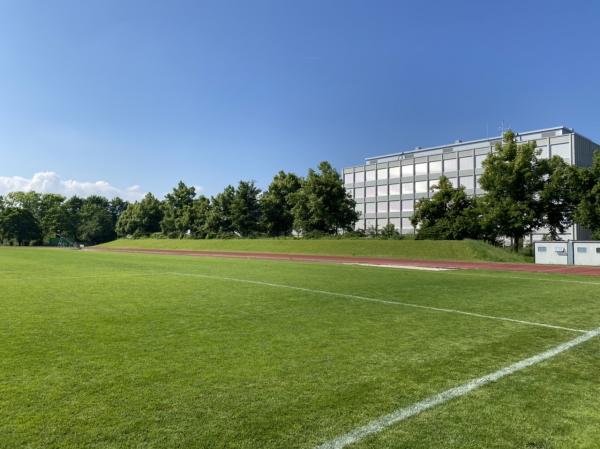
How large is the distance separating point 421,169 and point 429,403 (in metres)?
74.8

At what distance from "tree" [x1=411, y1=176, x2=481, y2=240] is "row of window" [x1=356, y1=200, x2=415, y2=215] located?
3267cm

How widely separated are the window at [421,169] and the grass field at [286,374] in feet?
219

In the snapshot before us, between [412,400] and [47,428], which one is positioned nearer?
[47,428]

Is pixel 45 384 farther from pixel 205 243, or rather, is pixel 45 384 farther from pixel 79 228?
pixel 79 228

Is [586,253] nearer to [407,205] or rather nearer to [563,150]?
[563,150]

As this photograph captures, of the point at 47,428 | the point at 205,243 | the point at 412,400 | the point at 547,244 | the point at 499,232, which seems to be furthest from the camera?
the point at 205,243

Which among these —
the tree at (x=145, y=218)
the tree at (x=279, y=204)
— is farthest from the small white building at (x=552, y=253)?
the tree at (x=145, y=218)

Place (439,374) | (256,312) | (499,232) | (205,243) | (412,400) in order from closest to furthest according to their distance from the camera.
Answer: (412,400) → (439,374) → (256,312) → (499,232) → (205,243)

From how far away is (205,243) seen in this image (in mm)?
61250

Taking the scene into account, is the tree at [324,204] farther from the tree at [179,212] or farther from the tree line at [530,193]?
the tree at [179,212]

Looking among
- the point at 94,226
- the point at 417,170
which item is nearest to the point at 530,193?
the point at 417,170

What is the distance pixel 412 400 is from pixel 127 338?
180 inches

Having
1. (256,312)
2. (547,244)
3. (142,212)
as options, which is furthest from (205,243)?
(256,312)

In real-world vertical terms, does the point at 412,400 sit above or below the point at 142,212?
below
